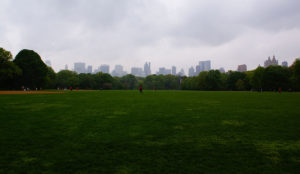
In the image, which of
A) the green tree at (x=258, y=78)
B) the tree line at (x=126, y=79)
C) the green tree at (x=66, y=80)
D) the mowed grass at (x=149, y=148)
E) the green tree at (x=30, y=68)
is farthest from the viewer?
the green tree at (x=66, y=80)

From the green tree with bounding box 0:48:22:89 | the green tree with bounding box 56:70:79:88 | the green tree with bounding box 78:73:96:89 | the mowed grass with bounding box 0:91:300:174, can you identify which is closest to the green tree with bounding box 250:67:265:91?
the mowed grass with bounding box 0:91:300:174

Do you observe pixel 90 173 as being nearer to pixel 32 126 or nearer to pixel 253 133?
pixel 32 126

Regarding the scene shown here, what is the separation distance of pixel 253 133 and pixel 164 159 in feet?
12.3

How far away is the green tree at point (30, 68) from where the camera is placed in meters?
51.8

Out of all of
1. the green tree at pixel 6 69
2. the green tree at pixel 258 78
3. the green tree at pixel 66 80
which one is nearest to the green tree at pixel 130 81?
the green tree at pixel 66 80

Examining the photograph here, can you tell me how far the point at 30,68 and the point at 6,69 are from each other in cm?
804

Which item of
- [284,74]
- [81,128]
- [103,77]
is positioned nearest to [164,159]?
[81,128]

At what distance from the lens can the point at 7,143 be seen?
4.91 m

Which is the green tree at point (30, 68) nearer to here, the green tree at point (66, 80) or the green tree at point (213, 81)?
the green tree at point (66, 80)

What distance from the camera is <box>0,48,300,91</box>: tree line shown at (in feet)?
166

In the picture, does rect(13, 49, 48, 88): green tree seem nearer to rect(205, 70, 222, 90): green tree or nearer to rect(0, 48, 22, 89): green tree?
rect(0, 48, 22, 89): green tree

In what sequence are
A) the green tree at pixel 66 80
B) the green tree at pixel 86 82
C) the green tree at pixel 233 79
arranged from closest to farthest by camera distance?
the green tree at pixel 66 80 → the green tree at pixel 233 79 → the green tree at pixel 86 82

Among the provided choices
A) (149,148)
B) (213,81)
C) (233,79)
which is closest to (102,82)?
(213,81)

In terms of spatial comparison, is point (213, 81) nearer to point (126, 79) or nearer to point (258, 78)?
point (258, 78)
